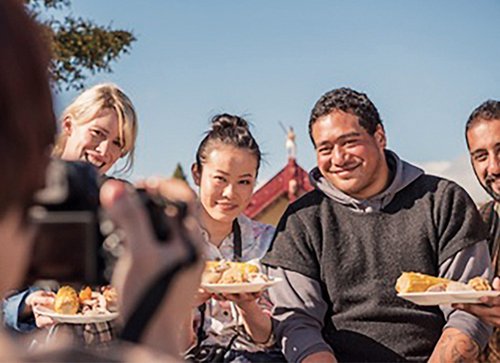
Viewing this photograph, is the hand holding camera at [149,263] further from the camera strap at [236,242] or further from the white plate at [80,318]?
the camera strap at [236,242]

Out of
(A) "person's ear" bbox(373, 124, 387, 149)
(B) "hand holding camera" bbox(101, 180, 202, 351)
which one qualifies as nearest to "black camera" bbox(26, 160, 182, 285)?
(B) "hand holding camera" bbox(101, 180, 202, 351)

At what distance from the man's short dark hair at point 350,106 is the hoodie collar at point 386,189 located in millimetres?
173

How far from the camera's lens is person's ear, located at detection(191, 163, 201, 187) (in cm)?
379

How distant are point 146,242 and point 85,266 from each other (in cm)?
13

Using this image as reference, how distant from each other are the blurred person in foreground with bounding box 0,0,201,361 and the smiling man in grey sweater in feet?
8.79

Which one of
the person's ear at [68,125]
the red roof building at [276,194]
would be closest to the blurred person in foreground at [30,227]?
the person's ear at [68,125]

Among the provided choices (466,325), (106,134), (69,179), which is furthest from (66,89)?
(69,179)

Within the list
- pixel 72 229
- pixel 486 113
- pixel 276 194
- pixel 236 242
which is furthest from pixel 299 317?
pixel 276 194

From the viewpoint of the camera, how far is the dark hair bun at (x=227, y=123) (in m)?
3.83

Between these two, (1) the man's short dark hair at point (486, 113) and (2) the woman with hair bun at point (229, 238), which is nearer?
(2) the woman with hair bun at point (229, 238)

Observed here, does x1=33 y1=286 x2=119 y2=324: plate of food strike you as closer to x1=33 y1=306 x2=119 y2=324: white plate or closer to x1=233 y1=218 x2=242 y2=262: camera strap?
x1=33 y1=306 x2=119 y2=324: white plate

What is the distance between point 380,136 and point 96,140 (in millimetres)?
1121

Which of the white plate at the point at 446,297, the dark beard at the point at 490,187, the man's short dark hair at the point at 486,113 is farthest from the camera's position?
the man's short dark hair at the point at 486,113

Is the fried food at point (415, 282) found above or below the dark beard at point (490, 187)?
below
